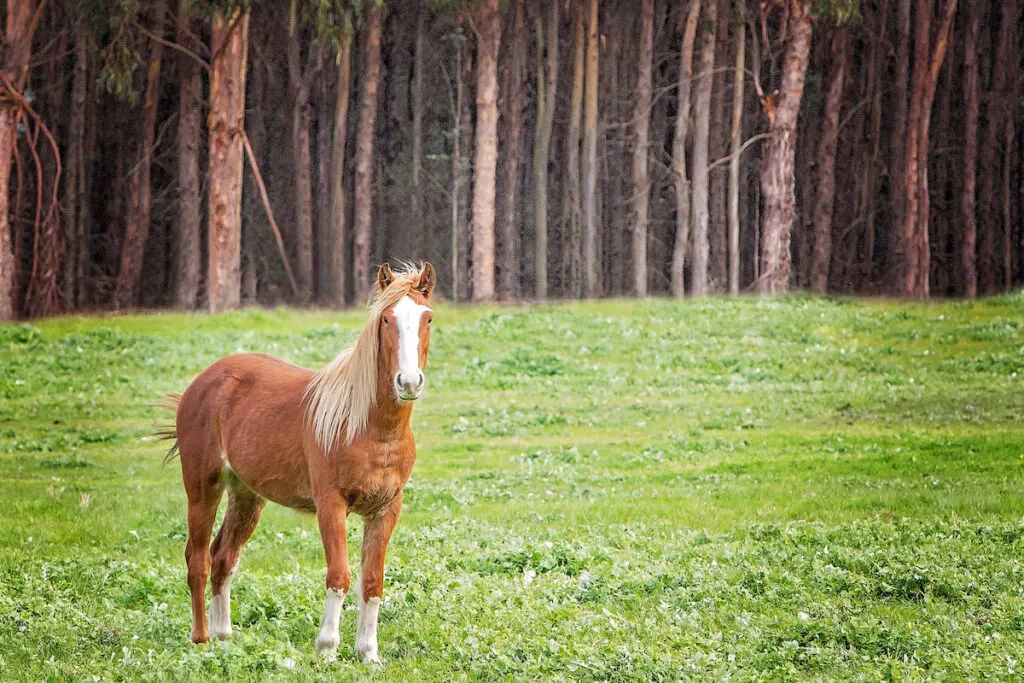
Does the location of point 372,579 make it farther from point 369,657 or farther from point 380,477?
point 380,477

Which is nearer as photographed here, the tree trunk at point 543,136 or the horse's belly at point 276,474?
the horse's belly at point 276,474

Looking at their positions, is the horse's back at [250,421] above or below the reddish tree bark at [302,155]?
below

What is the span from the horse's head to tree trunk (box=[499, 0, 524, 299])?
66.4ft

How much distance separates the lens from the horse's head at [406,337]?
571 cm

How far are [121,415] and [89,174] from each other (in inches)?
553

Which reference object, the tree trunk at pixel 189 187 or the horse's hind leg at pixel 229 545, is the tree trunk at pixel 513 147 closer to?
the tree trunk at pixel 189 187

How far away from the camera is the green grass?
632 cm

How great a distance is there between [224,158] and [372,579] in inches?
630

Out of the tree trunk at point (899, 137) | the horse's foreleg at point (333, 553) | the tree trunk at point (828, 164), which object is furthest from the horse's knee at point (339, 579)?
the tree trunk at point (828, 164)

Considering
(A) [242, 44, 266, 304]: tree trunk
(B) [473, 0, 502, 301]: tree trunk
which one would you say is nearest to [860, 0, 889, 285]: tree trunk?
(B) [473, 0, 502, 301]: tree trunk

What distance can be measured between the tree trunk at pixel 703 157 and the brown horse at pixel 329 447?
17.8 meters

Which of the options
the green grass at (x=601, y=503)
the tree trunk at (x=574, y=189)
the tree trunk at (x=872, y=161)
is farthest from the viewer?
the tree trunk at (x=574, y=189)

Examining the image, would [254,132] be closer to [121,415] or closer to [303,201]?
[303,201]

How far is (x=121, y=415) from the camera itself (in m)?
14.8
